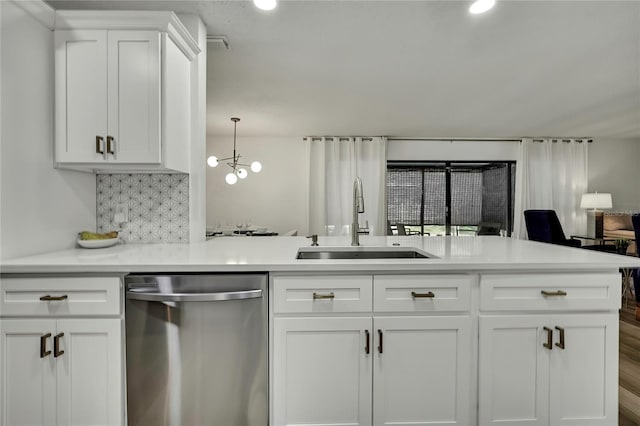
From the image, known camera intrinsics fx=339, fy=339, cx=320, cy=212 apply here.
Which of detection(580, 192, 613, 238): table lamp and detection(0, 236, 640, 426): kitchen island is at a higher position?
detection(580, 192, 613, 238): table lamp

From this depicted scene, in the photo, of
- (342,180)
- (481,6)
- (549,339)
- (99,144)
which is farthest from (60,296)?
(342,180)

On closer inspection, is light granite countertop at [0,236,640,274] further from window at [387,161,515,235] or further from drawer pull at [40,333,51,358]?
window at [387,161,515,235]

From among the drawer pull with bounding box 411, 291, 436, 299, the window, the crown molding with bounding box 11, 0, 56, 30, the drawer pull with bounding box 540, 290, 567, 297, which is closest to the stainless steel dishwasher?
the drawer pull with bounding box 411, 291, 436, 299

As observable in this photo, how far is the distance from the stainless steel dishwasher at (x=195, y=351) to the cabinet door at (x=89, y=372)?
5 centimetres

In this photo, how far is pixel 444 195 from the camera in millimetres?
6496

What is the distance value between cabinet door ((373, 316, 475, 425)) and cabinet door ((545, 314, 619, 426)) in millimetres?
410

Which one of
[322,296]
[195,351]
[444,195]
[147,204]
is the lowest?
[195,351]

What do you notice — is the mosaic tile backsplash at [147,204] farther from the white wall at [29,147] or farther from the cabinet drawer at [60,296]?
the cabinet drawer at [60,296]

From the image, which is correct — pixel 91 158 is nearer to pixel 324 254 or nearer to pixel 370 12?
pixel 324 254

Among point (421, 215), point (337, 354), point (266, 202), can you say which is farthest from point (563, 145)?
point (337, 354)

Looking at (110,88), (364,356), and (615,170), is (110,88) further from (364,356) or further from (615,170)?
(615,170)

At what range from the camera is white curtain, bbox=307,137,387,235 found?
6.21 m

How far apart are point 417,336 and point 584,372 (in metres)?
0.77

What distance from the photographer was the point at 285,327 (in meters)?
1.46
